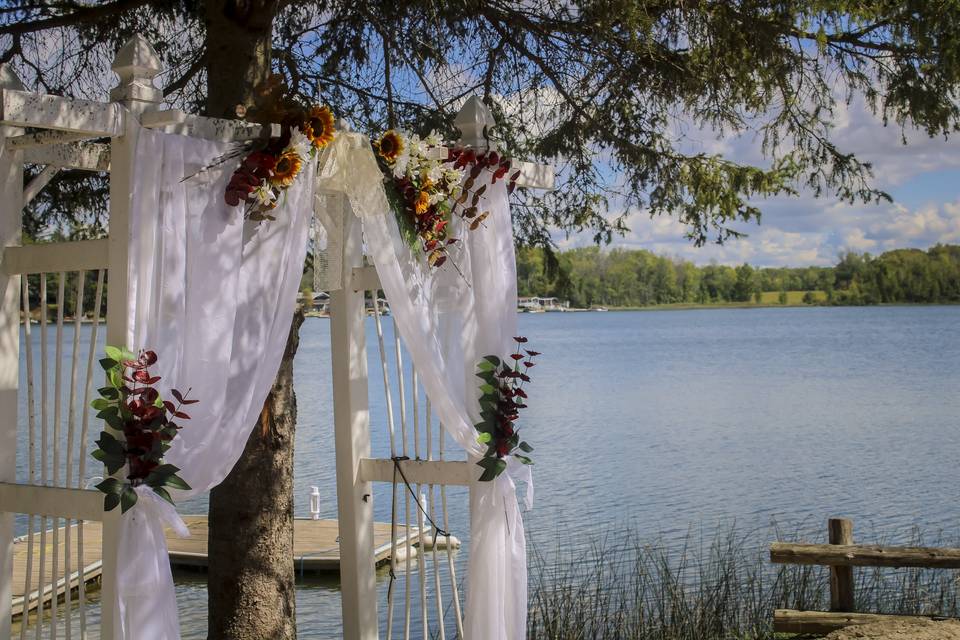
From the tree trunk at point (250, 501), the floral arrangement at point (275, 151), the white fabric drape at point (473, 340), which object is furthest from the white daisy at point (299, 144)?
the tree trunk at point (250, 501)

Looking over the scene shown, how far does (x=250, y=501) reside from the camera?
14.6ft

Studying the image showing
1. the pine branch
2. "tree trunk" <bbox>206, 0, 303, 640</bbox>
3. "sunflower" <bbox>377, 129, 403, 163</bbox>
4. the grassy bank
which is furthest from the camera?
the grassy bank

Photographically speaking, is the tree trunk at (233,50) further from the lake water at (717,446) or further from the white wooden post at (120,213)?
the lake water at (717,446)

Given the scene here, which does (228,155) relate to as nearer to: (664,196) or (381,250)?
(381,250)

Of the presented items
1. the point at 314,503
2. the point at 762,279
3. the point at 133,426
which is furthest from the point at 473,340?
the point at 762,279

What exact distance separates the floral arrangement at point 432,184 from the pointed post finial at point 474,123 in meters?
0.04

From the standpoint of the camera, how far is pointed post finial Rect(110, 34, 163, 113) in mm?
3078

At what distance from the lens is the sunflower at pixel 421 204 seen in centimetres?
388

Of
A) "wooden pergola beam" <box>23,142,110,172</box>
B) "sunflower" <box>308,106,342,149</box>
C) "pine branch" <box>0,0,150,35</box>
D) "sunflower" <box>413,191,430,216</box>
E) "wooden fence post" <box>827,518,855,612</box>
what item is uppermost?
"pine branch" <box>0,0,150,35</box>

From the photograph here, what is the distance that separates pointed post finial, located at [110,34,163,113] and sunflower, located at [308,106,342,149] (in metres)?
0.50

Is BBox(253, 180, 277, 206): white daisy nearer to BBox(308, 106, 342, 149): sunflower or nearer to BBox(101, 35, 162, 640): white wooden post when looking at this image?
BBox(308, 106, 342, 149): sunflower

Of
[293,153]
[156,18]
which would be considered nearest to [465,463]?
[293,153]

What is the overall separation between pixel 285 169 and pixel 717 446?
16101mm

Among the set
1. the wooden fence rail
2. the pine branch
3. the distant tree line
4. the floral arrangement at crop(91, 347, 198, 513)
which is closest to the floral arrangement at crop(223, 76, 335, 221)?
the floral arrangement at crop(91, 347, 198, 513)
